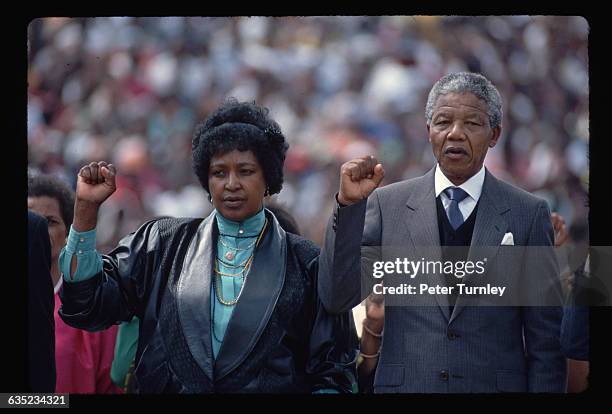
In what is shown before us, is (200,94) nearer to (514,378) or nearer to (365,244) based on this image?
(365,244)

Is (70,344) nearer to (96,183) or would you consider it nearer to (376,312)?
(96,183)

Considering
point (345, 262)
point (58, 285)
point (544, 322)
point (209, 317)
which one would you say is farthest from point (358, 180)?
point (58, 285)

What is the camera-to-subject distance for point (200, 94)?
12.6 feet

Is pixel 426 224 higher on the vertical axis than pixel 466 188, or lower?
lower

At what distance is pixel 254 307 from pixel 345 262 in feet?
1.30

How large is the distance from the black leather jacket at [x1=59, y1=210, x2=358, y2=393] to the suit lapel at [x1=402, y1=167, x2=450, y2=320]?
15.1 inches

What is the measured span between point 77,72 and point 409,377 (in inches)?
72.6

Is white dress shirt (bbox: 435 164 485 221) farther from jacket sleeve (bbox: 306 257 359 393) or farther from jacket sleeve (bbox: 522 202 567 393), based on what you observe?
jacket sleeve (bbox: 306 257 359 393)

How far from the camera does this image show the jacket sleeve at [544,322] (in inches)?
145

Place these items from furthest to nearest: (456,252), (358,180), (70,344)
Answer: (70,344)
(456,252)
(358,180)

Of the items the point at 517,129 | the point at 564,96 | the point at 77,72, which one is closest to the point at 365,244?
the point at 517,129

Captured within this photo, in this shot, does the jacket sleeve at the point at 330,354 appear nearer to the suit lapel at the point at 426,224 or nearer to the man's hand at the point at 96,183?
the suit lapel at the point at 426,224

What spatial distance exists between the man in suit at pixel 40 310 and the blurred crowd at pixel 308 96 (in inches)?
9.5

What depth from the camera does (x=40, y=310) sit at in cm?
380
